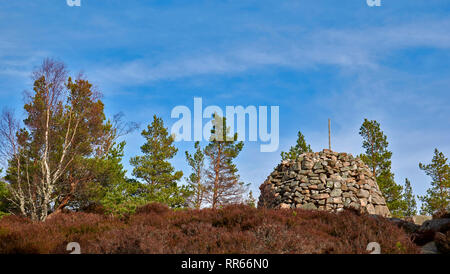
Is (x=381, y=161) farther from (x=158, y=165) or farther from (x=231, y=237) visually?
(x=231, y=237)

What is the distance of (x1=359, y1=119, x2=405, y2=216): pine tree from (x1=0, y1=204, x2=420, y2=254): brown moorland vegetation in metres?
22.5

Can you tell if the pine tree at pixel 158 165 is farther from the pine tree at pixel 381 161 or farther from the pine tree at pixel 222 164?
the pine tree at pixel 381 161

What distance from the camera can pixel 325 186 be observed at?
15.6 meters

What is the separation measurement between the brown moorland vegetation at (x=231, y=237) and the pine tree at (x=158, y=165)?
14706 millimetres

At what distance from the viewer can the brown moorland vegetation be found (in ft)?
19.0

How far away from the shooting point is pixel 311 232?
22.9ft

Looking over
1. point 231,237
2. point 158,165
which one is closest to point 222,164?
point 158,165

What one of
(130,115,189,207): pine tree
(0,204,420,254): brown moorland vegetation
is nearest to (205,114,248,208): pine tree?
(130,115,189,207): pine tree

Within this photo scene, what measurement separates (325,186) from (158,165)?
13271 millimetres

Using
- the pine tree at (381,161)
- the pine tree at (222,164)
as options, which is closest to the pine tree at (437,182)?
the pine tree at (381,161)
